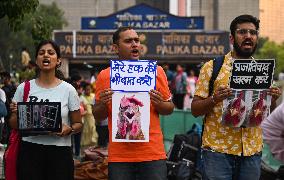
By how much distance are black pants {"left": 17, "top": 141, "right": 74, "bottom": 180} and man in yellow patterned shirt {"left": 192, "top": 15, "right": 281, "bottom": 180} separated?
3.70 ft

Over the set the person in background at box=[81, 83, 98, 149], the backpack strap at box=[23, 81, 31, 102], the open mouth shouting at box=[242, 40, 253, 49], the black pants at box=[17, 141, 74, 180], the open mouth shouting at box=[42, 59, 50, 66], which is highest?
the open mouth shouting at box=[242, 40, 253, 49]

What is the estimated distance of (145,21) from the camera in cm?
3922

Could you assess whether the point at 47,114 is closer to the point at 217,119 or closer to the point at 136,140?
the point at 136,140

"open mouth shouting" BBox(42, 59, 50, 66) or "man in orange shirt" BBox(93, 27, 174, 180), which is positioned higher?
"open mouth shouting" BBox(42, 59, 50, 66)

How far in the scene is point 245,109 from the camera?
5.07 metres

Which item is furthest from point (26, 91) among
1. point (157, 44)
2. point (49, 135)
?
point (157, 44)

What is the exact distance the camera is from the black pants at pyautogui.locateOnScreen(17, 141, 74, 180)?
18.6 ft

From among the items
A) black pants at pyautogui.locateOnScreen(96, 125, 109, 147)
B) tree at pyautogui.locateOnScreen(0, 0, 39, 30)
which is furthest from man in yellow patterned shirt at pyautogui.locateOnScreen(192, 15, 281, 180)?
black pants at pyautogui.locateOnScreen(96, 125, 109, 147)

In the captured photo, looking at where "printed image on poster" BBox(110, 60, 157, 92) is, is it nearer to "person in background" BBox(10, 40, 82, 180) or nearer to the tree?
"person in background" BBox(10, 40, 82, 180)

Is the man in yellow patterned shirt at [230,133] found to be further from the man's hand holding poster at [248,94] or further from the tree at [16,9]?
the tree at [16,9]

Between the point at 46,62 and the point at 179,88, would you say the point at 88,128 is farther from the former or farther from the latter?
the point at 46,62

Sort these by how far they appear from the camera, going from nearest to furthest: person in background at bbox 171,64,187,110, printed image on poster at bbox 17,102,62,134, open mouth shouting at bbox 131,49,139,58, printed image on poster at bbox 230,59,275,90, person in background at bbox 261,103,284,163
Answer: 1. person in background at bbox 261,103,284,163
2. printed image on poster at bbox 230,59,275,90
3. open mouth shouting at bbox 131,49,139,58
4. printed image on poster at bbox 17,102,62,134
5. person in background at bbox 171,64,187,110

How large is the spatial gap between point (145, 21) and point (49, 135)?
111 feet

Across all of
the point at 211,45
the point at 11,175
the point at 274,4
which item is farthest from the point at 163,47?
the point at 274,4
